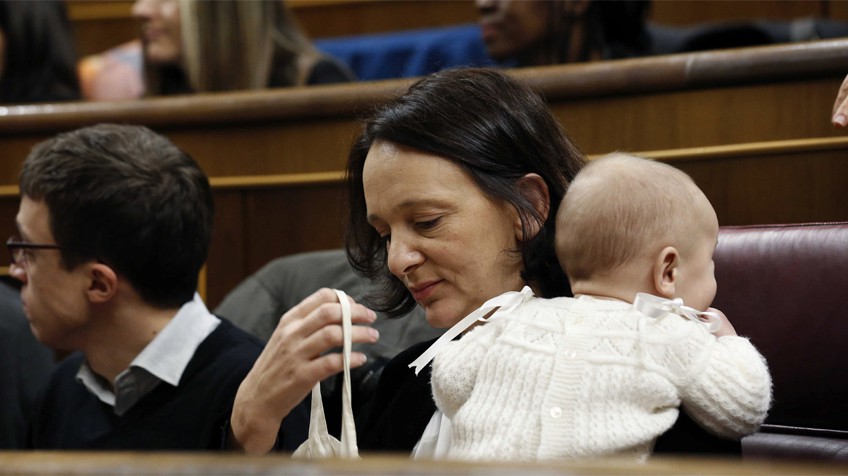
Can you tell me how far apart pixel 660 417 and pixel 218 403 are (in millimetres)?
689

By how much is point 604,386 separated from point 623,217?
16cm

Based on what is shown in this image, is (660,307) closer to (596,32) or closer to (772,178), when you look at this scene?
(772,178)

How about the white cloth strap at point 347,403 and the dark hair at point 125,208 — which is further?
the dark hair at point 125,208

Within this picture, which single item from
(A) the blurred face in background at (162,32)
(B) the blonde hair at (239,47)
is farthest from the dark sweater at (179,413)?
(A) the blurred face in background at (162,32)

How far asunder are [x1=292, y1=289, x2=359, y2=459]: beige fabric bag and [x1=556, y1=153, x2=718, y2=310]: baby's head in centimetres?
22

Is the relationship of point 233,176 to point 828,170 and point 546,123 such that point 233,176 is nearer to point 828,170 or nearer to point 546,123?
point 546,123

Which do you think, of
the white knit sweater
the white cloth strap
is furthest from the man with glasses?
→ the white knit sweater

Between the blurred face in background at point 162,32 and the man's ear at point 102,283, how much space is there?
1.07 m

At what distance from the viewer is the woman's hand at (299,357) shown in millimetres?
1080

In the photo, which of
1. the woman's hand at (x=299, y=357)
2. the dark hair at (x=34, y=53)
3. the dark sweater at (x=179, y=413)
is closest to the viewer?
the woman's hand at (x=299, y=357)

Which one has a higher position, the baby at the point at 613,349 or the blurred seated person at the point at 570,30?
the baby at the point at 613,349

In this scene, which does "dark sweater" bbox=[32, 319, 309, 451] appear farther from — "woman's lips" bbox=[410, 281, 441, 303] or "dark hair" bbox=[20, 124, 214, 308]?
"woman's lips" bbox=[410, 281, 441, 303]

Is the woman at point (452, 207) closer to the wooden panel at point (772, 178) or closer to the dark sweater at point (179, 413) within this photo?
the dark sweater at point (179, 413)

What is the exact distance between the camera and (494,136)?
4.15 ft
